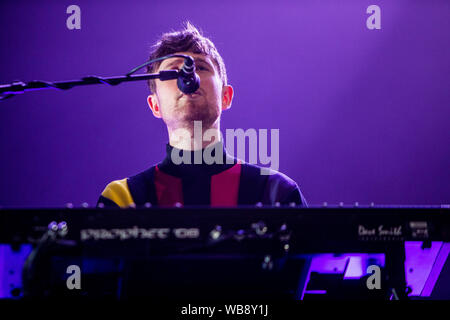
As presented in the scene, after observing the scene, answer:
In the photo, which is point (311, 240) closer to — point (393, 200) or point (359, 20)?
point (393, 200)

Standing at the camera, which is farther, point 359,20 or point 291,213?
point 359,20

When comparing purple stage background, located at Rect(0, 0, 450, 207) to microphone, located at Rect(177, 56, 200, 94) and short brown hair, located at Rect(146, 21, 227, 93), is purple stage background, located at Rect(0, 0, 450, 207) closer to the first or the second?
short brown hair, located at Rect(146, 21, 227, 93)

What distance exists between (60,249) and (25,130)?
156cm

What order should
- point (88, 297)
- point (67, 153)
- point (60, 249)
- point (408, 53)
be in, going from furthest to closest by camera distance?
point (408, 53)
point (67, 153)
point (88, 297)
point (60, 249)

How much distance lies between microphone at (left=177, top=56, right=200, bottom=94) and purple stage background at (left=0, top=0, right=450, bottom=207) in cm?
105

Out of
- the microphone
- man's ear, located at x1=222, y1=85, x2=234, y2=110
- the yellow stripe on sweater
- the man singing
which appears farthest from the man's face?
the microphone

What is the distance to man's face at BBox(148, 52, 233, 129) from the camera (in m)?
1.87

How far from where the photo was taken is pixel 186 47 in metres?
2.07

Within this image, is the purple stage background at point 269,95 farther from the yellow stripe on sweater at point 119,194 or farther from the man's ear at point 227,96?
the yellow stripe on sweater at point 119,194

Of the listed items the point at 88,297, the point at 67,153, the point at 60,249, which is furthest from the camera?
the point at 67,153

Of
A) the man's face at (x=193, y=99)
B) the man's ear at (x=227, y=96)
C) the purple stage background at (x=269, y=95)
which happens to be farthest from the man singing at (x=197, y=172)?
the purple stage background at (x=269, y=95)
